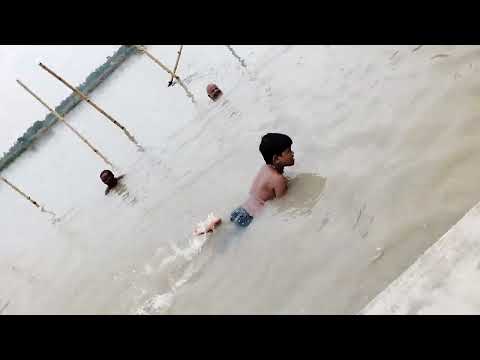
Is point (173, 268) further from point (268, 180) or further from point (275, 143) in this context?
point (275, 143)

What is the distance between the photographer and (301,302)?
13.1 ft

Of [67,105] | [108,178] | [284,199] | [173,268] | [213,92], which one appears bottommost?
[284,199]

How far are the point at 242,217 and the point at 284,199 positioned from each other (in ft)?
Answer: 1.78

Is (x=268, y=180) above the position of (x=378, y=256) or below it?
above

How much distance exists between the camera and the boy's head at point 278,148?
5070 millimetres

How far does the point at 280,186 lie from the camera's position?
5488 millimetres

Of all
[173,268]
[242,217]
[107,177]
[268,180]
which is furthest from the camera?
[107,177]

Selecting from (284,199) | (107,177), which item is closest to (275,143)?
(284,199)

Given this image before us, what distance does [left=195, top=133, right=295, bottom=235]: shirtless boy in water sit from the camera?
5.09m

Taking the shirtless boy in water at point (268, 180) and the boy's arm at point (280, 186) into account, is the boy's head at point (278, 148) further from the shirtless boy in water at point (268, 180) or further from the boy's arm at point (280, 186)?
the boy's arm at point (280, 186)

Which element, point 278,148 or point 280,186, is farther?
point 280,186

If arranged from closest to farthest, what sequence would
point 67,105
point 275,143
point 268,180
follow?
point 275,143, point 268,180, point 67,105

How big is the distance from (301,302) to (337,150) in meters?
2.43
